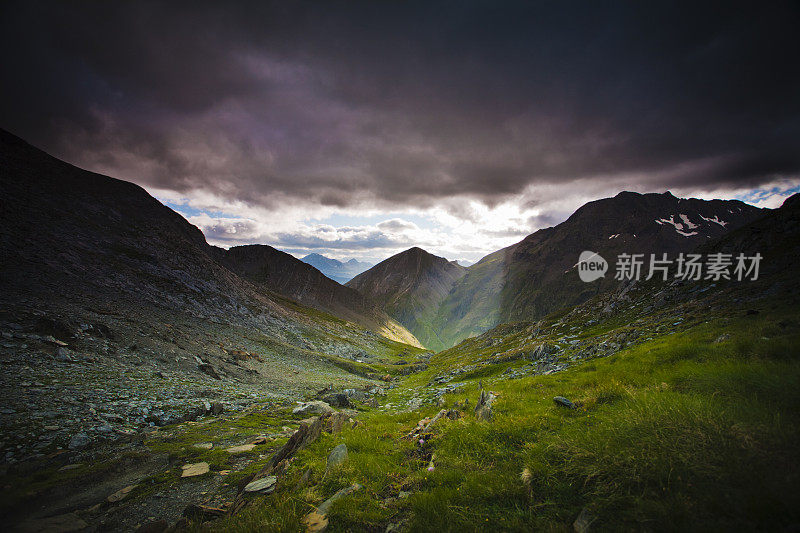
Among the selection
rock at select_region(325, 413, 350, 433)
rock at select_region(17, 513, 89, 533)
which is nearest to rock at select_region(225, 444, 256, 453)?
rock at select_region(325, 413, 350, 433)

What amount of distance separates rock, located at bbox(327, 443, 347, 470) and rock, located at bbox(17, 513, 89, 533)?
5966 mm

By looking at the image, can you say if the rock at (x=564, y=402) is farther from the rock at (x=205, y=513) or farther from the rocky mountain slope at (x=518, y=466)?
the rock at (x=205, y=513)

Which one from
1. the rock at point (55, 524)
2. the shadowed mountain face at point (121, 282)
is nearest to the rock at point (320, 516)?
the rock at point (55, 524)

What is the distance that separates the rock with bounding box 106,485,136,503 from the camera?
777cm

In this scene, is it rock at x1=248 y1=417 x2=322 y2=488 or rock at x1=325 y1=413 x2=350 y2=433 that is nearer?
rock at x1=248 y1=417 x2=322 y2=488

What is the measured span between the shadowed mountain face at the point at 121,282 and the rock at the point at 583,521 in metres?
Answer: 32.9

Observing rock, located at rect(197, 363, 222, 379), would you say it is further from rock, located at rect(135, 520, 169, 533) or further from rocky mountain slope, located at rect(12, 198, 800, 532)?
rock, located at rect(135, 520, 169, 533)

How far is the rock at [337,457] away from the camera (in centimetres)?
751

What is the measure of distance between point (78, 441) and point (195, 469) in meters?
5.81

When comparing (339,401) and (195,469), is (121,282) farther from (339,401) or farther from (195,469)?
(195,469)

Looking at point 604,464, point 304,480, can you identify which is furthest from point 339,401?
point 604,464

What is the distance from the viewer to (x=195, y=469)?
949 cm

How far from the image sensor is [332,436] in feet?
32.2

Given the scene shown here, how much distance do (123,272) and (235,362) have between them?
38697 millimetres
